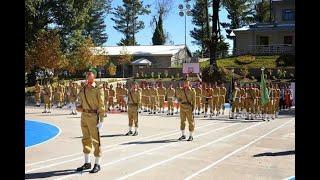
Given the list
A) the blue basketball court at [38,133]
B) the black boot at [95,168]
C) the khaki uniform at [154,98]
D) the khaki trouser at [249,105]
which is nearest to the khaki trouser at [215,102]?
the khaki trouser at [249,105]

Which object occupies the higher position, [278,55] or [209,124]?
[278,55]

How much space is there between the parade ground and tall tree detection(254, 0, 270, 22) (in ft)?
180

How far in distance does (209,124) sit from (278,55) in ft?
98.3

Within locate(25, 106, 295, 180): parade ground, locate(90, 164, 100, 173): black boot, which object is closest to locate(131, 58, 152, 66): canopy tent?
locate(25, 106, 295, 180): parade ground

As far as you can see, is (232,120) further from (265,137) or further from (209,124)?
(265,137)

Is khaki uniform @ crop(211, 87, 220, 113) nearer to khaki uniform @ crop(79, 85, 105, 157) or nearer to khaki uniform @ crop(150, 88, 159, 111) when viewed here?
khaki uniform @ crop(150, 88, 159, 111)

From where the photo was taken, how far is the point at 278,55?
158ft

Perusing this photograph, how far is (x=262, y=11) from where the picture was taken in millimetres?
71938

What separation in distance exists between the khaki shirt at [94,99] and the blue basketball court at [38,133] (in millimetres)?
4569

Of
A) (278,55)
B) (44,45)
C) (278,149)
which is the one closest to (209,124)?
(278,149)

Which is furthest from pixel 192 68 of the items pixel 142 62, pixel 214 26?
pixel 142 62

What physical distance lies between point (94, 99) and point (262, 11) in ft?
216
